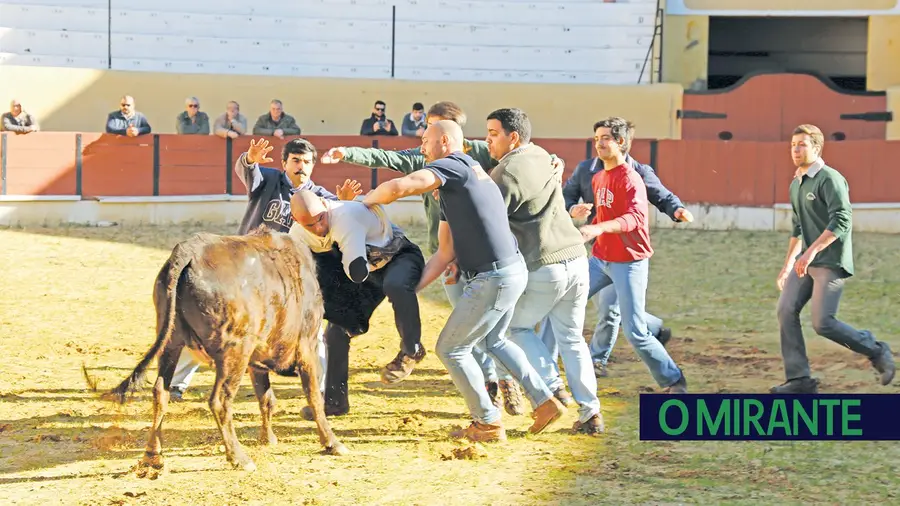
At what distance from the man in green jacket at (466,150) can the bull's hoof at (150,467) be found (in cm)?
166

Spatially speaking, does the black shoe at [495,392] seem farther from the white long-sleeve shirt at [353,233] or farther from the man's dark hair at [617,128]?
the man's dark hair at [617,128]

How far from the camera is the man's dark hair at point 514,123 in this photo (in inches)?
250

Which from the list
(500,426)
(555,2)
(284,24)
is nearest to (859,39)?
(555,2)

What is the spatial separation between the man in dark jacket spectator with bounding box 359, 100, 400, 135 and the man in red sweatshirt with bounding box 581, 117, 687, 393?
34.1ft

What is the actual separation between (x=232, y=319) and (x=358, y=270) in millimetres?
712

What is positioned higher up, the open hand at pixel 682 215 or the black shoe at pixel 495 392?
the open hand at pixel 682 215

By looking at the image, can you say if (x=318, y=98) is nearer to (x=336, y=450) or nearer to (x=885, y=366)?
(x=885, y=366)

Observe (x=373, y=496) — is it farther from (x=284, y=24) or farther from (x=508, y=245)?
(x=284, y=24)

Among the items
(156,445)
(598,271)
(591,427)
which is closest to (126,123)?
(598,271)

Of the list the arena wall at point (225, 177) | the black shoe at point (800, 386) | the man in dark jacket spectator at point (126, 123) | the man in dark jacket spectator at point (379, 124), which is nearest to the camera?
the black shoe at point (800, 386)

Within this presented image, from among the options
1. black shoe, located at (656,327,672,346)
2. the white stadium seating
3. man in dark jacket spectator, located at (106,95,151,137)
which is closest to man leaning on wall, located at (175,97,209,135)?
man in dark jacket spectator, located at (106,95,151,137)

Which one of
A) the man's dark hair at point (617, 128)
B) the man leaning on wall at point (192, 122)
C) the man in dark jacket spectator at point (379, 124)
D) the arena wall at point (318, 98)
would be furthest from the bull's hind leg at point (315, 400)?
the arena wall at point (318, 98)

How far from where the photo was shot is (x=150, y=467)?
5.83 metres

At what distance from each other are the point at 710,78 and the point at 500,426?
57.7 feet
